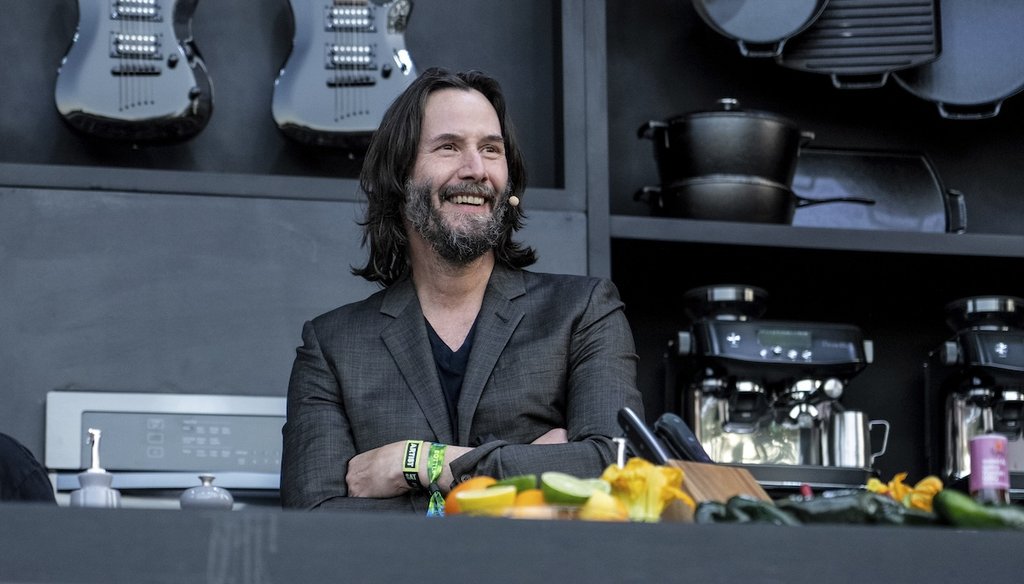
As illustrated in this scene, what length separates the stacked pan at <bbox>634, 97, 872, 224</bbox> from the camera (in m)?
2.91

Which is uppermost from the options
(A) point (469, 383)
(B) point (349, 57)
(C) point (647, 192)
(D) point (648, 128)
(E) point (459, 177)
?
(B) point (349, 57)

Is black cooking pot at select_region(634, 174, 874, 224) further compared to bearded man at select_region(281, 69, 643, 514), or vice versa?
black cooking pot at select_region(634, 174, 874, 224)

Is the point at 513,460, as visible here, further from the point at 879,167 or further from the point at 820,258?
the point at 879,167

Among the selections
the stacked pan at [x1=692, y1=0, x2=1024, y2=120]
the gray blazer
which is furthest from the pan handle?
the gray blazer

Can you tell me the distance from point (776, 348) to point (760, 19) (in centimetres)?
70

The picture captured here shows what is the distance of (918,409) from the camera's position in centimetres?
329

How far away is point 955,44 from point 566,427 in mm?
1716

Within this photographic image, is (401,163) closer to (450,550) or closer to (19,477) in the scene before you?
(19,477)

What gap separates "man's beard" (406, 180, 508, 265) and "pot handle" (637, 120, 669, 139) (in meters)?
0.95

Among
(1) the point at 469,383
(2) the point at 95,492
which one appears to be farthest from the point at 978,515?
(1) the point at 469,383

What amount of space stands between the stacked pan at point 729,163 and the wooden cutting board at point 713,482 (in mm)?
1687

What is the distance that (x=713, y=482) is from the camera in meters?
1.21

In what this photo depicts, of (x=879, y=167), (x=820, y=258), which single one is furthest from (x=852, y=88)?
(x=820, y=258)

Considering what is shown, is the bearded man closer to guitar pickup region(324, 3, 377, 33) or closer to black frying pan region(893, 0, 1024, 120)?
guitar pickup region(324, 3, 377, 33)
